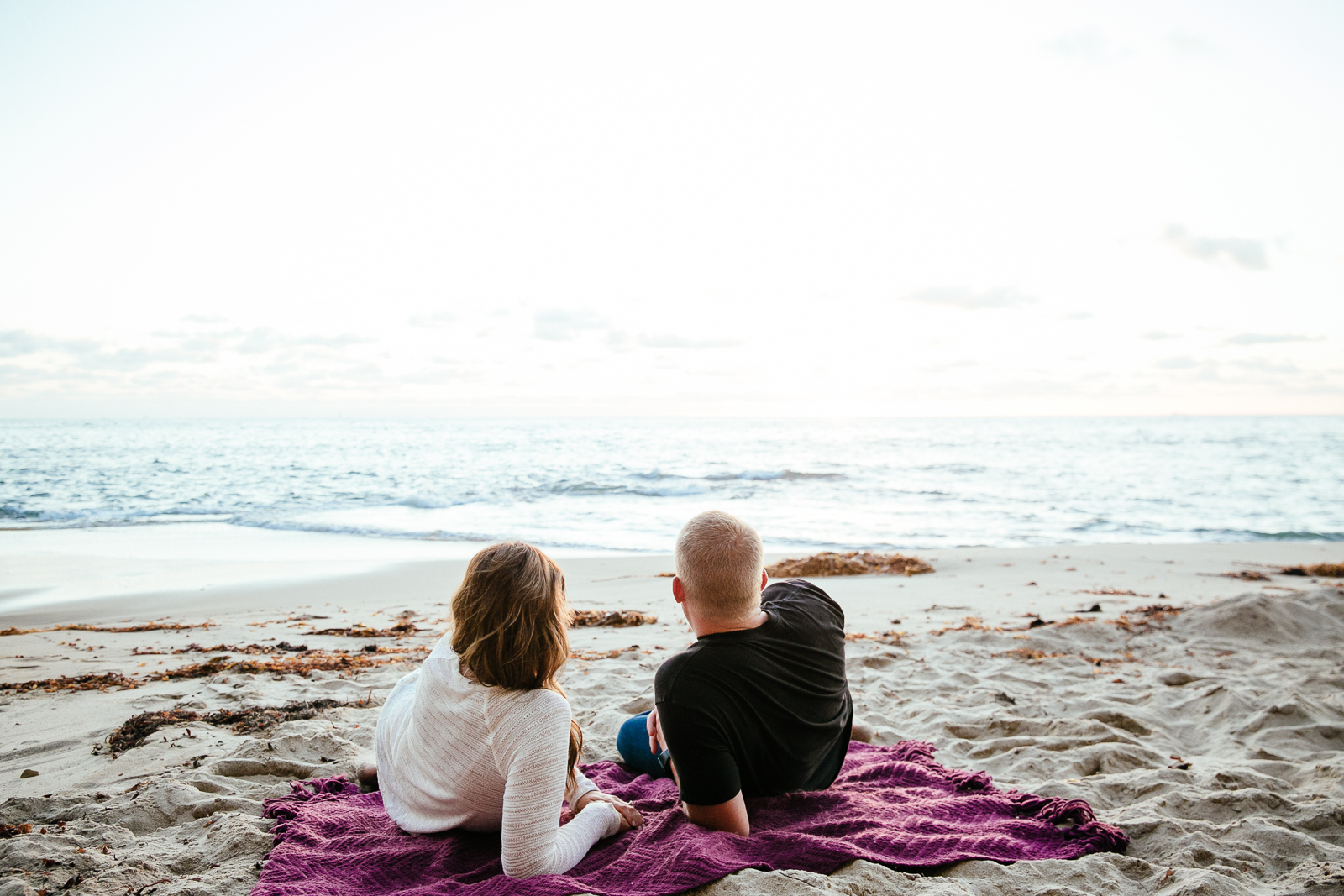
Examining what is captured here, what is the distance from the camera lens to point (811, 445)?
39.9 meters

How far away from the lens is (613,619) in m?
6.86

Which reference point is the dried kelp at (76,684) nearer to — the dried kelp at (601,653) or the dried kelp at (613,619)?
the dried kelp at (601,653)

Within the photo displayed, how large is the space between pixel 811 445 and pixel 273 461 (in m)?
25.6

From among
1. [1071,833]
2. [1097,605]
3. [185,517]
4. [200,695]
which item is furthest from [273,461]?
[1071,833]

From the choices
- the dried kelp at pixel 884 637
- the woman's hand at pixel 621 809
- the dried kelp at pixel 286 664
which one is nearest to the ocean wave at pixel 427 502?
the dried kelp at pixel 286 664

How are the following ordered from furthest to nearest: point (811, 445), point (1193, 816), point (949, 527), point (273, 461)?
point (811, 445), point (273, 461), point (949, 527), point (1193, 816)

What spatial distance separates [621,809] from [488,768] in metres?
0.59

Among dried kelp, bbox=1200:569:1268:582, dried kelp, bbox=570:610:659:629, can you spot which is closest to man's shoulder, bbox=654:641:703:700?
dried kelp, bbox=570:610:659:629

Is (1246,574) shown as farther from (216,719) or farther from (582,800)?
(216,719)

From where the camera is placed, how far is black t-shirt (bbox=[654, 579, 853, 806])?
245 centimetres

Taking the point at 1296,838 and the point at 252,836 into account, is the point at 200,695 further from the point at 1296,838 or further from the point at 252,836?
the point at 1296,838

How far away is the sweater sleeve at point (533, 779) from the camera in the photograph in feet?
7.47

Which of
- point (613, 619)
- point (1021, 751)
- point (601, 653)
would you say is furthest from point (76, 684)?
point (1021, 751)

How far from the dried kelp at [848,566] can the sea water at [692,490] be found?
2.95 m
